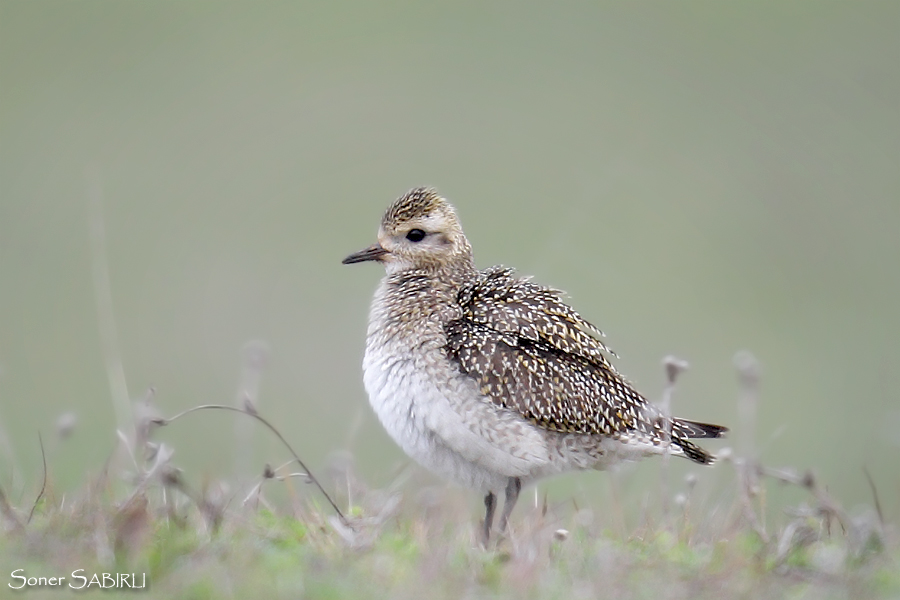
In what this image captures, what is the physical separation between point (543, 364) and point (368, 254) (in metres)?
1.57

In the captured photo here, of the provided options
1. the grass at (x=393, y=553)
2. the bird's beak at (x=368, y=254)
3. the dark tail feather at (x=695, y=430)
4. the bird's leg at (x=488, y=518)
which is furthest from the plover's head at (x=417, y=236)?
the grass at (x=393, y=553)

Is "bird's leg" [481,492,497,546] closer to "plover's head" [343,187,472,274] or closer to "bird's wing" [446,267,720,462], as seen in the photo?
"bird's wing" [446,267,720,462]

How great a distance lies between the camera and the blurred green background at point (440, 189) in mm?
17266

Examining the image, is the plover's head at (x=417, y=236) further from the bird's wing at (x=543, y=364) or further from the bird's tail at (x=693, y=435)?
the bird's tail at (x=693, y=435)

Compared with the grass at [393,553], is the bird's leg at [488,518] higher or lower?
lower

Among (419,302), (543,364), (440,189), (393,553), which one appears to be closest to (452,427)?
(543,364)

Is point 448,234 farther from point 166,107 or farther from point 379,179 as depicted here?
point 166,107

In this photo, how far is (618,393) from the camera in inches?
288

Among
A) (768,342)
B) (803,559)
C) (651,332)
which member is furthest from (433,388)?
(768,342)

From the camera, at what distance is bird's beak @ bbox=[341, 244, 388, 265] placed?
8.07 metres

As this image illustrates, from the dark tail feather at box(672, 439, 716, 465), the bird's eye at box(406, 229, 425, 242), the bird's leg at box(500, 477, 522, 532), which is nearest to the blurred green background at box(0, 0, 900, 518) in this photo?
the bird's eye at box(406, 229, 425, 242)

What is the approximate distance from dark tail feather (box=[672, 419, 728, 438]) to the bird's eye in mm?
1953

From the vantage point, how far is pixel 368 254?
8109 mm

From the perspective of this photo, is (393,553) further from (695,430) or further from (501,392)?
(695,430)
